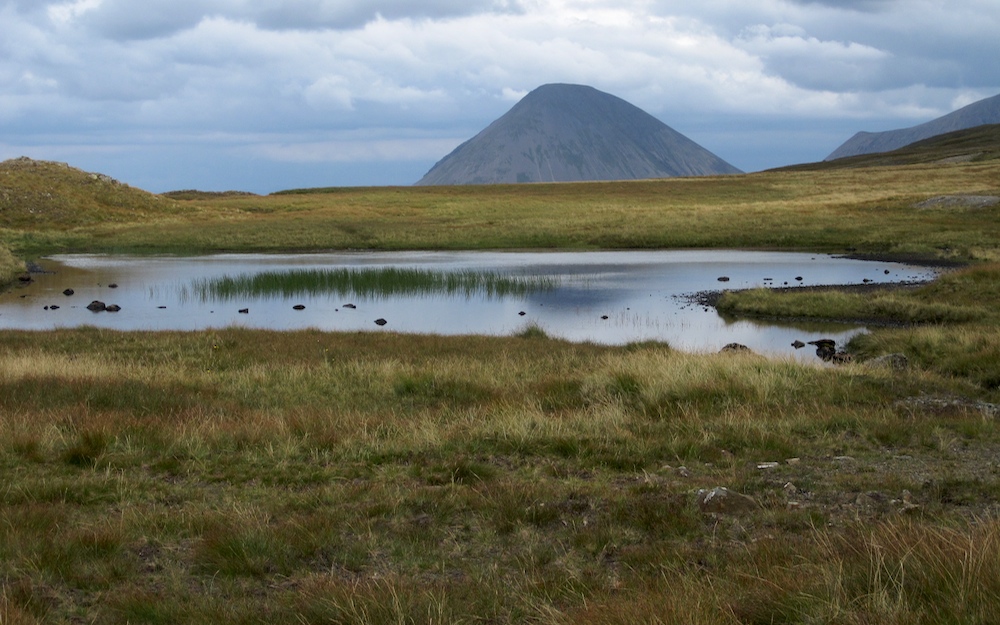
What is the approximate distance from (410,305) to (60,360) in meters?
20.7

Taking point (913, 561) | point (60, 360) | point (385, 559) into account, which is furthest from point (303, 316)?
point (913, 561)

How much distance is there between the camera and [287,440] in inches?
391

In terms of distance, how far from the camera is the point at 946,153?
14188 centimetres

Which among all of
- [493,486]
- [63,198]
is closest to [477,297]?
[493,486]

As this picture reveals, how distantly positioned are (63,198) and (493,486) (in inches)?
3581

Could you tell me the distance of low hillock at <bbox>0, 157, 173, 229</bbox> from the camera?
265 feet

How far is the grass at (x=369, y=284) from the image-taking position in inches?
1629

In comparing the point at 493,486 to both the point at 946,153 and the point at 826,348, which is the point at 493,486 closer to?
the point at 826,348

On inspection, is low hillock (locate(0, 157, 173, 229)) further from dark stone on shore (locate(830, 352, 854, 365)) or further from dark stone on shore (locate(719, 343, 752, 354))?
dark stone on shore (locate(830, 352, 854, 365))

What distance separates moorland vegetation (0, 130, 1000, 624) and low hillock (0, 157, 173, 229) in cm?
6689

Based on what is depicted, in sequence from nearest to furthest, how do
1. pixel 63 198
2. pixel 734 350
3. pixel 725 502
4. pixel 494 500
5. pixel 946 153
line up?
1. pixel 725 502
2. pixel 494 500
3. pixel 734 350
4. pixel 63 198
5. pixel 946 153

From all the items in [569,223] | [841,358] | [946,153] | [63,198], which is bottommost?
[841,358]

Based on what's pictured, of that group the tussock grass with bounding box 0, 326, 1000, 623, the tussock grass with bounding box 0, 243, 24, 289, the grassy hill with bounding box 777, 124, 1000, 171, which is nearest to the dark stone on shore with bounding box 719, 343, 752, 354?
the tussock grass with bounding box 0, 326, 1000, 623

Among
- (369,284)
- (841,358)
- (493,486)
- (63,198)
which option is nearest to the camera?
(493,486)
